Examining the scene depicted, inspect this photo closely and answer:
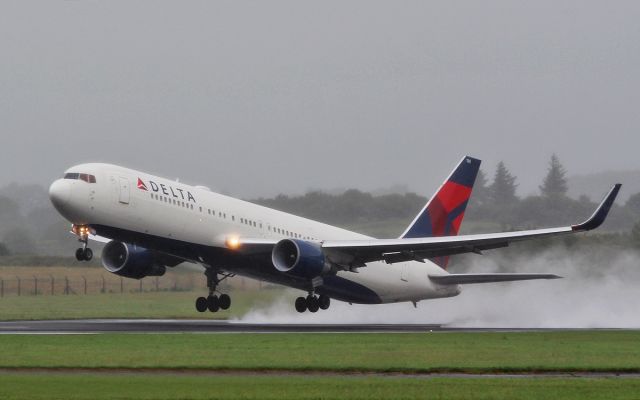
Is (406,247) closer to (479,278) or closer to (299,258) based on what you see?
(299,258)

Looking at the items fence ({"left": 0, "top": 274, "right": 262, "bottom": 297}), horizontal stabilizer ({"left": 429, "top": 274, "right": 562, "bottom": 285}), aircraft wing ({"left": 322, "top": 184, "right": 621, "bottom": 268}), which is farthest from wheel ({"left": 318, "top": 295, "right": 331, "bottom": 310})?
fence ({"left": 0, "top": 274, "right": 262, "bottom": 297})

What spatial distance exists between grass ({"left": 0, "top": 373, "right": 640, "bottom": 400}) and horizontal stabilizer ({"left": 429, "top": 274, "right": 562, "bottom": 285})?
869 inches

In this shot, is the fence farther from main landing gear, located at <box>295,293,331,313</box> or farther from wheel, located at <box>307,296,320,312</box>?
wheel, located at <box>307,296,320,312</box>

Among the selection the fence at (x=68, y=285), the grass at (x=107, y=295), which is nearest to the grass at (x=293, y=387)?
the grass at (x=107, y=295)

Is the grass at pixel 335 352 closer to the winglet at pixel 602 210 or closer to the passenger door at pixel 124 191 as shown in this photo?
the winglet at pixel 602 210

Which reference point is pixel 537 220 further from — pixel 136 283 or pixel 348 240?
pixel 348 240

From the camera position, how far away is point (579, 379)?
2350cm

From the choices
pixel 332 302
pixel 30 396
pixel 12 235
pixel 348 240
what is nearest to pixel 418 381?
pixel 30 396

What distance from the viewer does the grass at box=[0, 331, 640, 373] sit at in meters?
26.1

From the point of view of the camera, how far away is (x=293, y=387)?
71.5 ft

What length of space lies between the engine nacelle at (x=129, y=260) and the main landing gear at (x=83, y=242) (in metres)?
6.22

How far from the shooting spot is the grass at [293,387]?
20469 millimetres

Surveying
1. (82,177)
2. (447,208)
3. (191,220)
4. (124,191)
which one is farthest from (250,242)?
(447,208)

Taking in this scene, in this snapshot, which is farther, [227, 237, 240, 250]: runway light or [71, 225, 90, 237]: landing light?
[227, 237, 240, 250]: runway light
